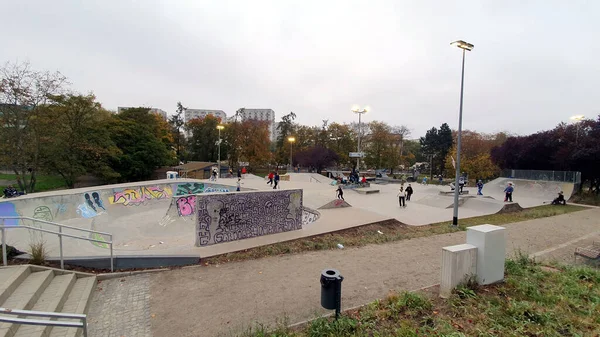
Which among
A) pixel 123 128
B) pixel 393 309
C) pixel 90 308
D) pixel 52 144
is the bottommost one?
pixel 90 308

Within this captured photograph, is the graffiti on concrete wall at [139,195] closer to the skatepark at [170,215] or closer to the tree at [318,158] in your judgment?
the skatepark at [170,215]

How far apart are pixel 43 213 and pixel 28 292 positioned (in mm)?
9430

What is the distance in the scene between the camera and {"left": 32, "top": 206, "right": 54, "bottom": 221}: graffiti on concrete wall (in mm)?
11023

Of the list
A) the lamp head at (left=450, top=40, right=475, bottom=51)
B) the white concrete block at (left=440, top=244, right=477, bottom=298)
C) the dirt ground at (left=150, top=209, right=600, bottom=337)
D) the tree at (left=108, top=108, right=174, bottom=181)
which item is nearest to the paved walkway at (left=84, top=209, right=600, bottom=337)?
the dirt ground at (left=150, top=209, right=600, bottom=337)

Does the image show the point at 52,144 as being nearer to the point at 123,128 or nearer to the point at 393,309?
the point at 123,128

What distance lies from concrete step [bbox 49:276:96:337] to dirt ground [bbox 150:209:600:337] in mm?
1053

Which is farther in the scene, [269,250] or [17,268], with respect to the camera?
[269,250]

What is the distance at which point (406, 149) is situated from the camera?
77.8m

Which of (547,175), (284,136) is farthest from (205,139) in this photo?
(547,175)

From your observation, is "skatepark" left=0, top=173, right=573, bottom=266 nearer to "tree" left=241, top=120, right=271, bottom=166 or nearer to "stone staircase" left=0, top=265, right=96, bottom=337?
"stone staircase" left=0, top=265, right=96, bottom=337

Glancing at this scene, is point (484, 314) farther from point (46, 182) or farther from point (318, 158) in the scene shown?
point (318, 158)

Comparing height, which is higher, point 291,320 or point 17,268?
point 17,268

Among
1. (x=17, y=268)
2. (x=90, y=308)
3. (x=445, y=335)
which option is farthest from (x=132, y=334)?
(x=445, y=335)

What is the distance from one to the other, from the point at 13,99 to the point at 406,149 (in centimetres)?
7909
